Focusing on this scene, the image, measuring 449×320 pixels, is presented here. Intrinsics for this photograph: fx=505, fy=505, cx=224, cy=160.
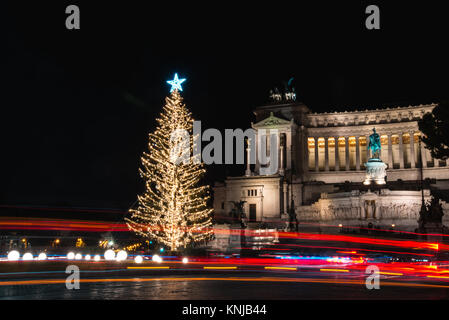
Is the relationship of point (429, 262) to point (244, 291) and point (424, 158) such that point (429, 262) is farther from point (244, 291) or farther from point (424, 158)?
point (424, 158)

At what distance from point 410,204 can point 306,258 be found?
33.6 m

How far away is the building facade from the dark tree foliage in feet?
57.3

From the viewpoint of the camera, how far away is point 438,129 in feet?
171

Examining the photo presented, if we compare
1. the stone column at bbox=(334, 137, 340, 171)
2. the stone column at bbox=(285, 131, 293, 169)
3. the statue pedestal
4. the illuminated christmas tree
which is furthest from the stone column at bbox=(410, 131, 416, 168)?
the illuminated christmas tree

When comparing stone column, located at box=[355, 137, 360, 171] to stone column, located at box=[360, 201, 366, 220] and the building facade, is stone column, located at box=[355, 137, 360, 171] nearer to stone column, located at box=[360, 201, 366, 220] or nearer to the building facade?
the building facade

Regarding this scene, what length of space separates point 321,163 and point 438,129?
49286 millimetres

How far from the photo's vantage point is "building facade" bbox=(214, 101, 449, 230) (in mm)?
76875

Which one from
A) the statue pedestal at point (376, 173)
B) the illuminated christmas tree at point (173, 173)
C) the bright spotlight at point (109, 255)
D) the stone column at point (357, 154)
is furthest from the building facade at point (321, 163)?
the bright spotlight at point (109, 255)

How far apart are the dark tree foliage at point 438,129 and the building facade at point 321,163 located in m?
17.5

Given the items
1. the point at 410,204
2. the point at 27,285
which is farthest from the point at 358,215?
the point at 27,285

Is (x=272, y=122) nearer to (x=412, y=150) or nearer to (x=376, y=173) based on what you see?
(x=376, y=173)

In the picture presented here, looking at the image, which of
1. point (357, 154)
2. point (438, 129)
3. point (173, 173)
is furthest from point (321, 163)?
point (173, 173)

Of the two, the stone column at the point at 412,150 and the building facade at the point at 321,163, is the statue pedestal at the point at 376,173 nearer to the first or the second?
the building facade at the point at 321,163

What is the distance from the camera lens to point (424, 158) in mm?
93000
